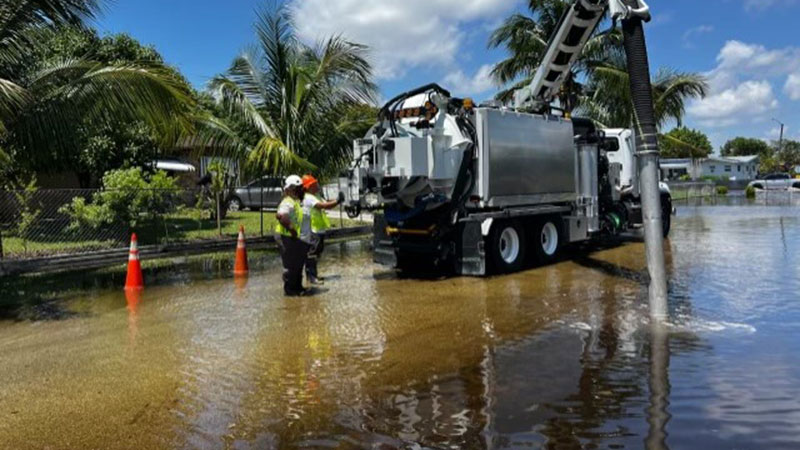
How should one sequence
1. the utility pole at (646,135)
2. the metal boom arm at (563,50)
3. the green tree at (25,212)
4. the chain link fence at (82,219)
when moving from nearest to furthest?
the utility pole at (646,135) → the metal boom arm at (563,50) → the green tree at (25,212) → the chain link fence at (82,219)

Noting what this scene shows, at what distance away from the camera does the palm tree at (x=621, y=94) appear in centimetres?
2289

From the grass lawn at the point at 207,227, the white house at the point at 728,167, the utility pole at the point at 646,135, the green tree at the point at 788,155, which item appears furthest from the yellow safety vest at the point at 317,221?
the green tree at the point at 788,155

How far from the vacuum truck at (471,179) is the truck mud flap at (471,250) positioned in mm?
16

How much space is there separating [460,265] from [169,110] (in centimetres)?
584

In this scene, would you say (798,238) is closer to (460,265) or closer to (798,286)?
(798,286)

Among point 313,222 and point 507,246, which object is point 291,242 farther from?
point 507,246

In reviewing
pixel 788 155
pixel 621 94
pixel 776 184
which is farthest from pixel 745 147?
pixel 621 94

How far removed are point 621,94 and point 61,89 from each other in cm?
1837

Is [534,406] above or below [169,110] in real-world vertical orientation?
below

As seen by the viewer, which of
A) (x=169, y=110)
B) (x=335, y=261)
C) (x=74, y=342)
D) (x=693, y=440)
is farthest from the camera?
(x=335, y=261)

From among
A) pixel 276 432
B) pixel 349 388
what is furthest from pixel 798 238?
pixel 276 432

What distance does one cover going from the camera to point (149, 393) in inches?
207

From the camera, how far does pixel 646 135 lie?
25.0ft

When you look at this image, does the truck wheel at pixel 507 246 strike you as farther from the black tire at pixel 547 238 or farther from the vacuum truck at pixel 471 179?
the black tire at pixel 547 238
